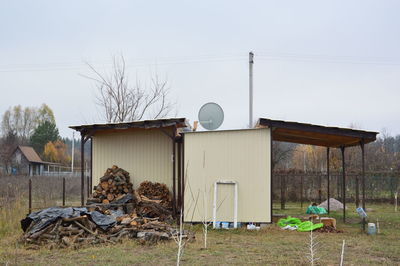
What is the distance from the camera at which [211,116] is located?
45.4 ft

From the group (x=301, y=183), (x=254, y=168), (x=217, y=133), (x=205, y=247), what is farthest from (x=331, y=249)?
(x=301, y=183)

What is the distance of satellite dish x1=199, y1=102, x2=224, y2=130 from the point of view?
45.1ft

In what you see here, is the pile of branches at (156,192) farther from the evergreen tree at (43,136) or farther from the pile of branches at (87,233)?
the evergreen tree at (43,136)

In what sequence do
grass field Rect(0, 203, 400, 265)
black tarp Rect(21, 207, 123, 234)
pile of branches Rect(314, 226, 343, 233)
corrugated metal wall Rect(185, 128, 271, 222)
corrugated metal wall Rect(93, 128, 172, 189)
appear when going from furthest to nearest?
1. corrugated metal wall Rect(93, 128, 172, 189)
2. corrugated metal wall Rect(185, 128, 271, 222)
3. pile of branches Rect(314, 226, 343, 233)
4. black tarp Rect(21, 207, 123, 234)
5. grass field Rect(0, 203, 400, 265)

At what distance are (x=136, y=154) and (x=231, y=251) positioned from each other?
20.7 ft

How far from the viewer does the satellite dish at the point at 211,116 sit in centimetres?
1376

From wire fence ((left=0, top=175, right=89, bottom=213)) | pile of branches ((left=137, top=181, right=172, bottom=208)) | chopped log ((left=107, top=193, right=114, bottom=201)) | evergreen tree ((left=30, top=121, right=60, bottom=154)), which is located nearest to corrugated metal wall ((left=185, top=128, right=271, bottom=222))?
pile of branches ((left=137, top=181, right=172, bottom=208))

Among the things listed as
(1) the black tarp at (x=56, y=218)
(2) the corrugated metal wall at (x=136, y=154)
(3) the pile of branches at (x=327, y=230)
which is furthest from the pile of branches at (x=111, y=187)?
(3) the pile of branches at (x=327, y=230)

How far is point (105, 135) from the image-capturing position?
48.7ft

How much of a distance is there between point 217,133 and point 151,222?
10.3ft

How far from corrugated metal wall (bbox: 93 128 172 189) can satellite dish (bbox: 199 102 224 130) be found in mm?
1057

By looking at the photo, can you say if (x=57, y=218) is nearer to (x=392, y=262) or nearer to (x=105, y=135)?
(x=105, y=135)

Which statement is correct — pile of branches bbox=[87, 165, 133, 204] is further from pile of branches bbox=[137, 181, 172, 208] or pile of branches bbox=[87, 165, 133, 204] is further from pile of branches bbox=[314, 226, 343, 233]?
pile of branches bbox=[314, 226, 343, 233]

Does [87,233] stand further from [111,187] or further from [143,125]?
[143,125]
